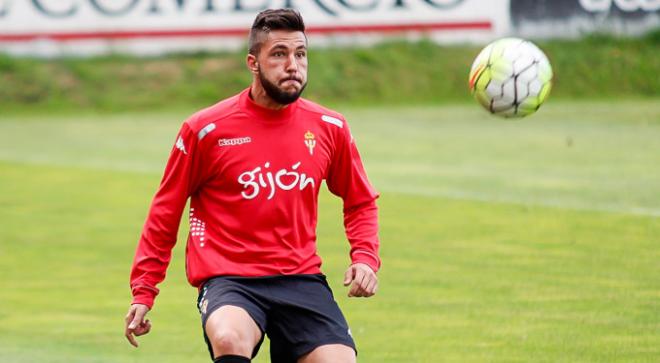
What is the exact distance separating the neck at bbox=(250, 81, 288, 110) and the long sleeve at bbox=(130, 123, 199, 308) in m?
0.33

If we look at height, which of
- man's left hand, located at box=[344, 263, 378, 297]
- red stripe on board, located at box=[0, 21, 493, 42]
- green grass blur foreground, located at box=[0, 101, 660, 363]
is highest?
man's left hand, located at box=[344, 263, 378, 297]

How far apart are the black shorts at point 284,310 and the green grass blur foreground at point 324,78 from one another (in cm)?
2138

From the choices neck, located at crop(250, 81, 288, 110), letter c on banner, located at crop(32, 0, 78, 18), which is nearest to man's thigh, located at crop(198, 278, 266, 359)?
neck, located at crop(250, 81, 288, 110)

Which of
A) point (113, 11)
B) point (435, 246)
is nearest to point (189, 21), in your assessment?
point (113, 11)

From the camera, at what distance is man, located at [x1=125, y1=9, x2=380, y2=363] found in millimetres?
6215

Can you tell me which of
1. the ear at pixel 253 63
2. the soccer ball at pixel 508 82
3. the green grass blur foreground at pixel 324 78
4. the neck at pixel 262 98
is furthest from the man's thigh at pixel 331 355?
the green grass blur foreground at pixel 324 78

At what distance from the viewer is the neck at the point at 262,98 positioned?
6.42m

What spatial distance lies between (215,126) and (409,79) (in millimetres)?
22440

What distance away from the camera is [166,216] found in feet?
20.8

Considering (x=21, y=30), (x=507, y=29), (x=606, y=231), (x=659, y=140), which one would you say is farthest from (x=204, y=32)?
(x=606, y=231)

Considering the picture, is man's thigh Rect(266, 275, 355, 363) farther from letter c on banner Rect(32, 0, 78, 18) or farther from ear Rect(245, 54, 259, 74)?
letter c on banner Rect(32, 0, 78, 18)

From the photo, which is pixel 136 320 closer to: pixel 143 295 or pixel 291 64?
pixel 143 295

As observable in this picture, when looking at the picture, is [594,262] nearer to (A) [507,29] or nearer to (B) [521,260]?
(B) [521,260]

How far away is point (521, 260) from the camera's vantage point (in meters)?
12.0
